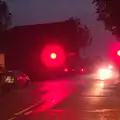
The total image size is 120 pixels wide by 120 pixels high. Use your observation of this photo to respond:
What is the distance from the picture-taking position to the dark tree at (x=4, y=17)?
220 feet

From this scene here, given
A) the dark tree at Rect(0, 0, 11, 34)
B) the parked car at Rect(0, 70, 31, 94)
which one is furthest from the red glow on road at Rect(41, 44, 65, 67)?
the dark tree at Rect(0, 0, 11, 34)

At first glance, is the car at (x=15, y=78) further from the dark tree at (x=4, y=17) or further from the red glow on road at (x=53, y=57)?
the dark tree at (x=4, y=17)

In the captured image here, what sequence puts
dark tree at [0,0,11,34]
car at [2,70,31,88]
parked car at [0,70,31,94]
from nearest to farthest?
parked car at [0,70,31,94]
car at [2,70,31,88]
dark tree at [0,0,11,34]

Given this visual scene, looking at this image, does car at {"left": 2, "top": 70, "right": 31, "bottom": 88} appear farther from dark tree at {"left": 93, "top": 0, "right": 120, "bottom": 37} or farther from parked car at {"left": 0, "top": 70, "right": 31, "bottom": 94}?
dark tree at {"left": 93, "top": 0, "right": 120, "bottom": 37}

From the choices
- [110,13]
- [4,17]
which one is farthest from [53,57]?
[4,17]

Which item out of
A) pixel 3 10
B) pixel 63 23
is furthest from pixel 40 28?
pixel 3 10

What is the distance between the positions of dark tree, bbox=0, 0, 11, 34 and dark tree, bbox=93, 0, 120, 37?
4079 cm

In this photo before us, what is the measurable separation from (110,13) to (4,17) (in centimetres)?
4494

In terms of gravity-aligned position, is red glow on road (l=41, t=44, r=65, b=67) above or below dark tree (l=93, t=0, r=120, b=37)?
below

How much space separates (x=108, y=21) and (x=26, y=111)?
12046mm

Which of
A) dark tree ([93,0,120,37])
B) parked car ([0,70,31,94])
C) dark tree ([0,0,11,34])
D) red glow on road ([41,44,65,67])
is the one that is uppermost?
dark tree ([0,0,11,34])

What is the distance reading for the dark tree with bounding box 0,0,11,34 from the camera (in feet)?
220

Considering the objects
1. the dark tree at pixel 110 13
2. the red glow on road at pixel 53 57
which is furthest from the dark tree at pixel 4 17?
the dark tree at pixel 110 13

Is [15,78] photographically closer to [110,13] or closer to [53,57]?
[53,57]
